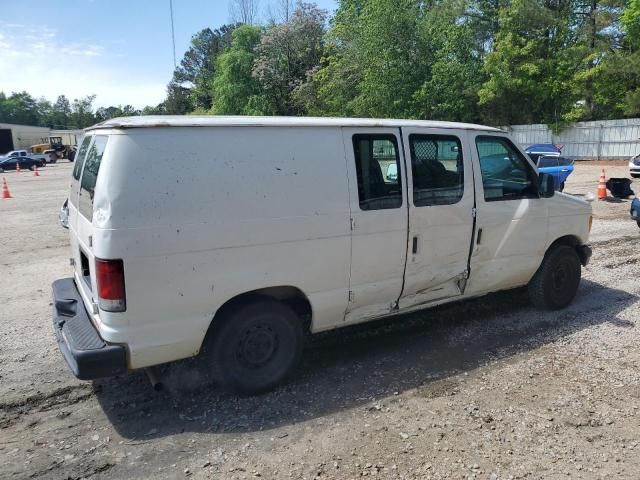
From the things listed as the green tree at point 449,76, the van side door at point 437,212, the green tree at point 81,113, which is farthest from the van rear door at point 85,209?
the green tree at point 81,113

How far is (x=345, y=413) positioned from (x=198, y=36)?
10245 cm

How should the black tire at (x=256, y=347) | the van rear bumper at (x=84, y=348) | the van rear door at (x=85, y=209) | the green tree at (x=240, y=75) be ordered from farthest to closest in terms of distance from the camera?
1. the green tree at (x=240, y=75)
2. the black tire at (x=256, y=347)
3. the van rear door at (x=85, y=209)
4. the van rear bumper at (x=84, y=348)

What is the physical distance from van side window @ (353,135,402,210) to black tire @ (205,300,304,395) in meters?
1.14

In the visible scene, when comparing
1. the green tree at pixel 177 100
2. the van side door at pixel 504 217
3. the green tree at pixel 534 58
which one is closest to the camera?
the van side door at pixel 504 217

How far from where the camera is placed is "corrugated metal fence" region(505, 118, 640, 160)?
28266 millimetres

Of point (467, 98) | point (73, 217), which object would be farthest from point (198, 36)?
point (73, 217)

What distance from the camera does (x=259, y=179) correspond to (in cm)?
364

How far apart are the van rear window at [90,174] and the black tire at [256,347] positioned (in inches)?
50.6

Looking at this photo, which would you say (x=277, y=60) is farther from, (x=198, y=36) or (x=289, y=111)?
(x=198, y=36)

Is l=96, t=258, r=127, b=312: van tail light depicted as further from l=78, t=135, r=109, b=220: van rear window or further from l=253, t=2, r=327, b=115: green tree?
l=253, t=2, r=327, b=115: green tree

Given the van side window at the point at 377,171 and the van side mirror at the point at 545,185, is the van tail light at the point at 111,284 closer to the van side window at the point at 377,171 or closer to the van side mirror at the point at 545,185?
the van side window at the point at 377,171

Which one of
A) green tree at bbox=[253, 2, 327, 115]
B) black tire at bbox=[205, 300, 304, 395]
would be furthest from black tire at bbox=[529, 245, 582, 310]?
green tree at bbox=[253, 2, 327, 115]

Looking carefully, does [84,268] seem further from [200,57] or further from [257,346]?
[200,57]

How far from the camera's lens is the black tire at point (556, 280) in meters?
5.51
